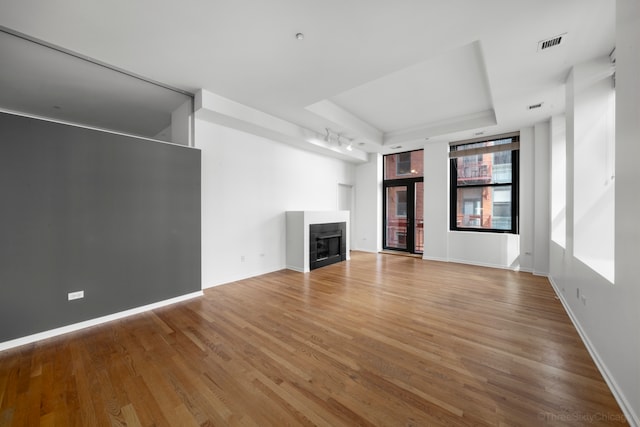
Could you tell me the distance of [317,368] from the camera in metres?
2.06

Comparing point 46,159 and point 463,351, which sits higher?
point 46,159

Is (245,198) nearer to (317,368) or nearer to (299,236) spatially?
(299,236)

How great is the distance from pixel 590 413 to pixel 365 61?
11.8ft

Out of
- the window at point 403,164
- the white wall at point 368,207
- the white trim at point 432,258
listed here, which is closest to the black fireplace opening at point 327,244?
the white wall at point 368,207

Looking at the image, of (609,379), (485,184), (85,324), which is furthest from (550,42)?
(85,324)

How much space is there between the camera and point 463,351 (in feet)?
7.50

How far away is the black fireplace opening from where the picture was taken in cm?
551

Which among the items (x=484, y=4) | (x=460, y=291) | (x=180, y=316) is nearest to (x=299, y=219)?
(x=180, y=316)

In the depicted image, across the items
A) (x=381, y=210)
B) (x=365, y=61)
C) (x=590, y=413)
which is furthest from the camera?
(x=381, y=210)

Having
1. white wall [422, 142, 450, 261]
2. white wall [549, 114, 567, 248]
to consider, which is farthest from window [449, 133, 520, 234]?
white wall [549, 114, 567, 248]

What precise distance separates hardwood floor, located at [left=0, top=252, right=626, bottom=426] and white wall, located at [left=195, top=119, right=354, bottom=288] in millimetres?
1133

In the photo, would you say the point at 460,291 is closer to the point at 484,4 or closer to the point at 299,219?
the point at 299,219

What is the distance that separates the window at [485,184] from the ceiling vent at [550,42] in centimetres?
329

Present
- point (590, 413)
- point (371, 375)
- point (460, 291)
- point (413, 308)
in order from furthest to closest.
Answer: point (460, 291) → point (413, 308) → point (371, 375) → point (590, 413)
